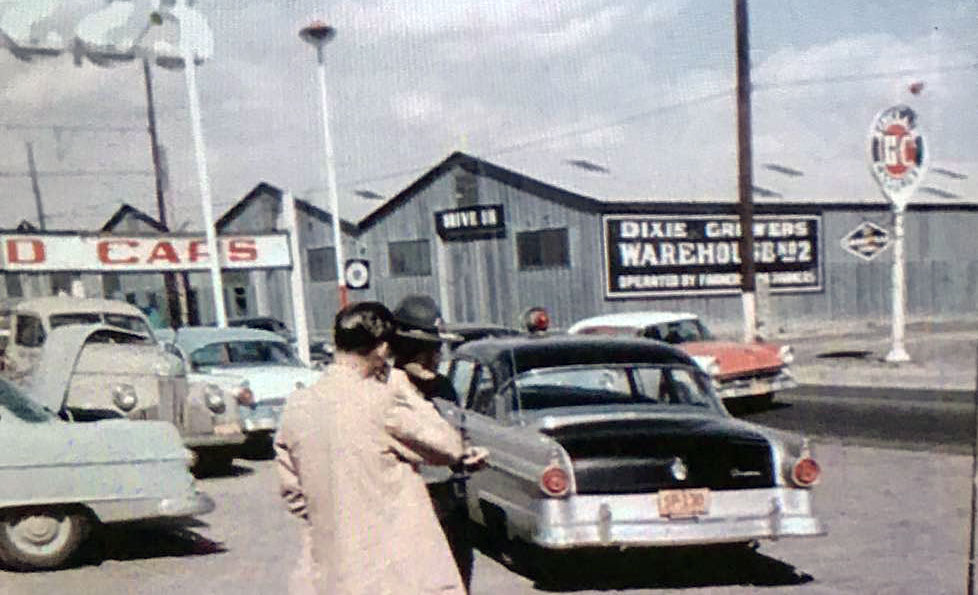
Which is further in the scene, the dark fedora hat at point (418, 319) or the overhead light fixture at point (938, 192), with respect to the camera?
the overhead light fixture at point (938, 192)

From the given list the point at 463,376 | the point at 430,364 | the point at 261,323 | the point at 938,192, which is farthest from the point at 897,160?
the point at 938,192

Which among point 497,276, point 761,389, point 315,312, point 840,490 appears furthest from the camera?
point 497,276

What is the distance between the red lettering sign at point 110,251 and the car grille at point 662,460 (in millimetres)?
10803

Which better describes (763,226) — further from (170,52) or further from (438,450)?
(438,450)

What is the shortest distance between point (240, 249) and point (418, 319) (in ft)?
40.2

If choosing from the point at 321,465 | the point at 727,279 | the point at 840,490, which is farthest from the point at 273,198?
the point at 321,465

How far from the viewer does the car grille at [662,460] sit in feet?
16.4

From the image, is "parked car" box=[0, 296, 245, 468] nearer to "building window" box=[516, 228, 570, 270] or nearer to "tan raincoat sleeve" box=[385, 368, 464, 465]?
"tan raincoat sleeve" box=[385, 368, 464, 465]

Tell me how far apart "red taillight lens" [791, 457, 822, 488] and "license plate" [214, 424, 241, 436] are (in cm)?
569

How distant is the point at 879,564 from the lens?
5.54 metres

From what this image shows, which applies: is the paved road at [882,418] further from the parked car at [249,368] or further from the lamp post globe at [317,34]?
the lamp post globe at [317,34]

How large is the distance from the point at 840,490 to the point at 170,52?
19.1ft

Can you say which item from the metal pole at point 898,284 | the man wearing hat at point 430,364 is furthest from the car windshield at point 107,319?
the metal pole at point 898,284

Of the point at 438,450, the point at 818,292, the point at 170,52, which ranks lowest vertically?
the point at 818,292
